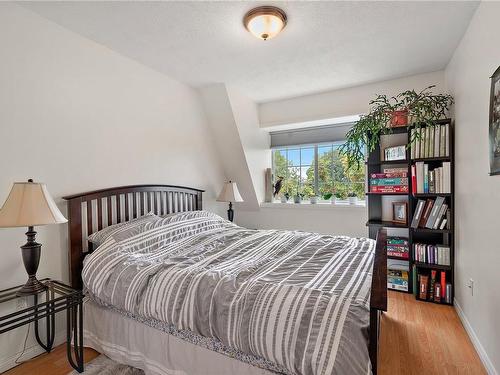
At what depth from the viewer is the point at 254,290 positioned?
4.56 feet

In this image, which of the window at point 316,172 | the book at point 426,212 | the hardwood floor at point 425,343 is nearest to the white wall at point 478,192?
the hardwood floor at point 425,343

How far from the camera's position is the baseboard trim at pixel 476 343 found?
164 cm

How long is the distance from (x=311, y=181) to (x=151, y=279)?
2980 mm

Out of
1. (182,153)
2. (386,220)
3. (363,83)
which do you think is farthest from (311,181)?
(182,153)

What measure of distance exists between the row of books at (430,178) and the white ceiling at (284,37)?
41.9 inches

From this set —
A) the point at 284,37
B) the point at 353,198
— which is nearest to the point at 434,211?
the point at 353,198

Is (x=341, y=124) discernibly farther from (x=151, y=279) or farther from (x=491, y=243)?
(x=151, y=279)

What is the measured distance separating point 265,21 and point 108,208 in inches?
78.5

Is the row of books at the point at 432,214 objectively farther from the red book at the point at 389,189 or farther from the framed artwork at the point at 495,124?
the framed artwork at the point at 495,124

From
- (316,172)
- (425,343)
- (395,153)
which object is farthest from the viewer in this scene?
(316,172)

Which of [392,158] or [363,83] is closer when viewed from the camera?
[392,158]

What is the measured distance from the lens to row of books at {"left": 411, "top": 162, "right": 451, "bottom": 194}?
2.54 meters

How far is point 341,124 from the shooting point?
3.80 meters

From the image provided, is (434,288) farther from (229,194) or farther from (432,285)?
(229,194)
